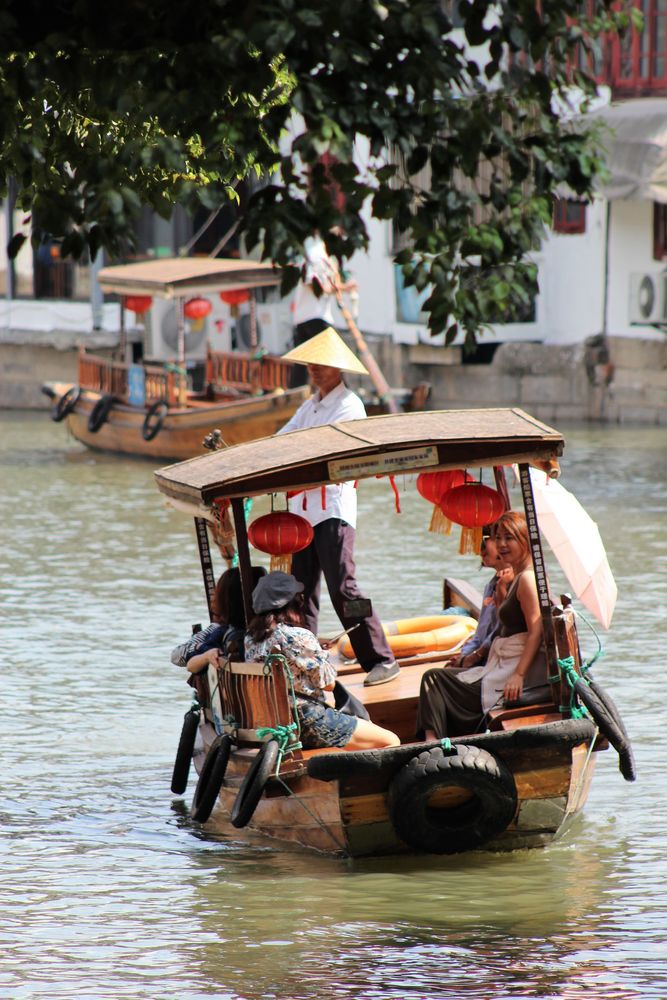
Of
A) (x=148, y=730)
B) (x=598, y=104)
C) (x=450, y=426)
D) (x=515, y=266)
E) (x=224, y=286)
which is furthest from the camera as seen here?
(x=598, y=104)

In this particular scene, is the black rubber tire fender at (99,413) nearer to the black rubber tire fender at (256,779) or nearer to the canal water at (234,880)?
the canal water at (234,880)

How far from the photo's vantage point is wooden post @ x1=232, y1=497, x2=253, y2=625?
301 inches

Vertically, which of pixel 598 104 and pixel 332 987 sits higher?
pixel 598 104

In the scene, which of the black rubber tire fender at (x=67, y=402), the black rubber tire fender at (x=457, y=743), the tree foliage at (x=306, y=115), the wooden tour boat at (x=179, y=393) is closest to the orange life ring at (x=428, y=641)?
the black rubber tire fender at (x=457, y=743)

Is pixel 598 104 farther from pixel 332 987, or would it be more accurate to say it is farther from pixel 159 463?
pixel 332 987

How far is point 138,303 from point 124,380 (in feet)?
3.47

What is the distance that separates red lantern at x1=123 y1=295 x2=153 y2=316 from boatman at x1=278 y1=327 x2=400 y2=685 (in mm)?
15765

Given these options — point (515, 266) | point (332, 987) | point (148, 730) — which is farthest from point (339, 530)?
point (515, 266)

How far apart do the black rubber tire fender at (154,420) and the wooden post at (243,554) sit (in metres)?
15.2

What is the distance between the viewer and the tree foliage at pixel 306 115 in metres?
4.98

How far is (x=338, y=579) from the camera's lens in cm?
887

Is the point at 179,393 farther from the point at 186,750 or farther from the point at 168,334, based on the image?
the point at 186,750

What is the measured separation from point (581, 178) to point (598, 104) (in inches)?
846

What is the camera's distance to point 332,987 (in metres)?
6.30
